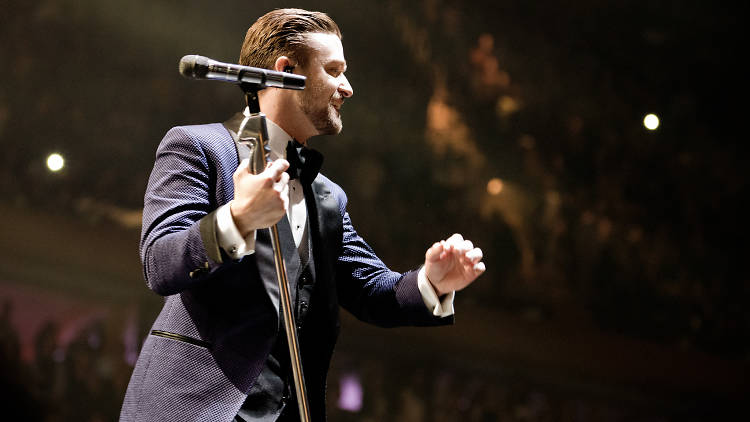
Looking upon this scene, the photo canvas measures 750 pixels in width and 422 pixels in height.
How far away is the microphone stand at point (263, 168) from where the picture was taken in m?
0.94

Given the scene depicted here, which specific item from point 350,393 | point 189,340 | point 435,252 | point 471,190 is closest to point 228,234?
point 189,340

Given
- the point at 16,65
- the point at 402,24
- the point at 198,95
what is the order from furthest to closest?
the point at 402,24
the point at 198,95
the point at 16,65

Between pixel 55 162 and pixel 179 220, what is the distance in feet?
5.29

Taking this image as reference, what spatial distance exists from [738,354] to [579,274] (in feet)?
3.03

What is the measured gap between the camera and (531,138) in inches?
129

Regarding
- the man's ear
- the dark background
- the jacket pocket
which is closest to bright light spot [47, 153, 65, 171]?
the dark background

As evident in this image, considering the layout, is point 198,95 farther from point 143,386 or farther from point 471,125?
point 143,386

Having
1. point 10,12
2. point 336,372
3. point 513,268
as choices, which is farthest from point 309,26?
point 513,268

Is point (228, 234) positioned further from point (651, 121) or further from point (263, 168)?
point (651, 121)

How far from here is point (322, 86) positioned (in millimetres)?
1349

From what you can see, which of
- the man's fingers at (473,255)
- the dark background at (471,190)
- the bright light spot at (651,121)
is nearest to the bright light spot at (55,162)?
the dark background at (471,190)

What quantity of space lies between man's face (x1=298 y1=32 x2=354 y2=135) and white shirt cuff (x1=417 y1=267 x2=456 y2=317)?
1.17 feet

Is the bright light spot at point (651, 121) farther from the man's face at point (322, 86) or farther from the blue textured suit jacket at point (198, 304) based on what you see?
the blue textured suit jacket at point (198, 304)

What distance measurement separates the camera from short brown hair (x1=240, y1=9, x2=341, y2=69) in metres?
1.35
